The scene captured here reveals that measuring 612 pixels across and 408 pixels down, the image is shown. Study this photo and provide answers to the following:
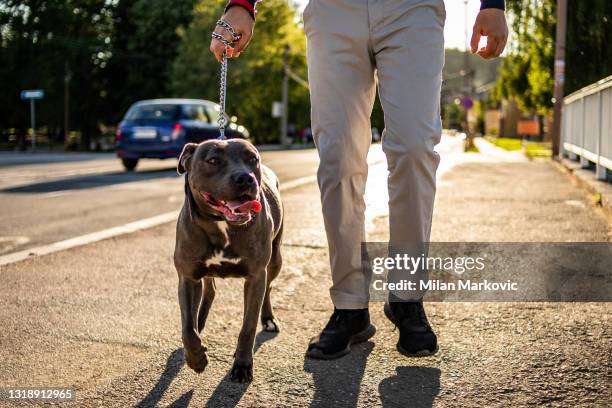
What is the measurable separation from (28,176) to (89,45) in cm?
3186

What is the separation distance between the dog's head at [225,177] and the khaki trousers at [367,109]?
39 centimetres

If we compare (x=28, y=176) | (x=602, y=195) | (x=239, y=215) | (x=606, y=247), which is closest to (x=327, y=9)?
(x=239, y=215)

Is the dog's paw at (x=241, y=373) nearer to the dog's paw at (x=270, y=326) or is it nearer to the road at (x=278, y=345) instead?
the road at (x=278, y=345)

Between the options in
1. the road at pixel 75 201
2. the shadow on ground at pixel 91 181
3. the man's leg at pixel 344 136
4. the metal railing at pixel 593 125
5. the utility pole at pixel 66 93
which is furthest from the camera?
the utility pole at pixel 66 93

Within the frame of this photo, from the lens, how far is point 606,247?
5312 mm

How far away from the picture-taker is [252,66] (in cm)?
Result: 4422

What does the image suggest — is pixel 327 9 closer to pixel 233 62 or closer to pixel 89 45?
pixel 233 62

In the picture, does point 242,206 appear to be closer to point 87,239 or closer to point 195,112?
point 87,239

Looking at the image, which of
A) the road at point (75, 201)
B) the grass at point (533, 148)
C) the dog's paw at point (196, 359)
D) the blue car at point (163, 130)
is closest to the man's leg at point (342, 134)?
the dog's paw at point (196, 359)

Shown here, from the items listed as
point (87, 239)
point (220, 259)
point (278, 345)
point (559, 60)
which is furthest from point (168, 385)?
point (559, 60)

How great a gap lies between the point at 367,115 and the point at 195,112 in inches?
553

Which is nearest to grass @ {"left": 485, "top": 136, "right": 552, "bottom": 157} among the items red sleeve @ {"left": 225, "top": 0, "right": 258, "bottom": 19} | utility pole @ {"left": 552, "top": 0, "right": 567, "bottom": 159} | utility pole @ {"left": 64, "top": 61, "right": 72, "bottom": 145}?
utility pole @ {"left": 552, "top": 0, "right": 567, "bottom": 159}

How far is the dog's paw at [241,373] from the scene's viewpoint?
8.88ft

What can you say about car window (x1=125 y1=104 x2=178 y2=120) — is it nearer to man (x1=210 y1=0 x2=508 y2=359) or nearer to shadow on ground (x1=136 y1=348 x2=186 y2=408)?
man (x1=210 y1=0 x2=508 y2=359)
